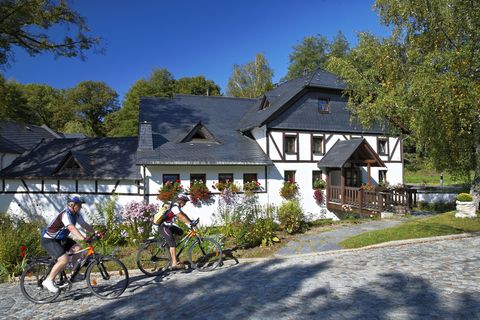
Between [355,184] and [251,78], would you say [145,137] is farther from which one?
[251,78]

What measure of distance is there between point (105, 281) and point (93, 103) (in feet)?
189

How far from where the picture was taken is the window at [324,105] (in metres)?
21.5

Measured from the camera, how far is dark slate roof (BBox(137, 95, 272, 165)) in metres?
17.9

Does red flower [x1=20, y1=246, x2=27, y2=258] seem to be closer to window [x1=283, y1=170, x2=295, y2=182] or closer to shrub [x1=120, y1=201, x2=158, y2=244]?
shrub [x1=120, y1=201, x2=158, y2=244]

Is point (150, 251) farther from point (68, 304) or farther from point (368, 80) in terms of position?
point (368, 80)

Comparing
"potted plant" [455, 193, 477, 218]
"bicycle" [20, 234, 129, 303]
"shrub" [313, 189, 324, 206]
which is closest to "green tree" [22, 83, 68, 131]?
"shrub" [313, 189, 324, 206]

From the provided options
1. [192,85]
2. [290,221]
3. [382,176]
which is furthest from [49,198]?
[192,85]

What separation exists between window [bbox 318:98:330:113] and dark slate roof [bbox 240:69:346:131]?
2.69 feet

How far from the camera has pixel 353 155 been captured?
752 inches

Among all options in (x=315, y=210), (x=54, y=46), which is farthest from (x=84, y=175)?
(x=315, y=210)

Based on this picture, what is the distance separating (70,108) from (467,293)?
6046 centimetres

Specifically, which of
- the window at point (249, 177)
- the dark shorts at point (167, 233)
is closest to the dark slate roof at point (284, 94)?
the window at point (249, 177)

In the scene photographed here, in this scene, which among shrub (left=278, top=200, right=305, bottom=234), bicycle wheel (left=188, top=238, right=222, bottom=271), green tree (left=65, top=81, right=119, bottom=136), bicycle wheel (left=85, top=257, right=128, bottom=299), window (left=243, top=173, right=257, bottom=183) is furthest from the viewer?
green tree (left=65, top=81, right=119, bottom=136)

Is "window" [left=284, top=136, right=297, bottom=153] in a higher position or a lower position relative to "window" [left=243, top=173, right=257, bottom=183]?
higher
